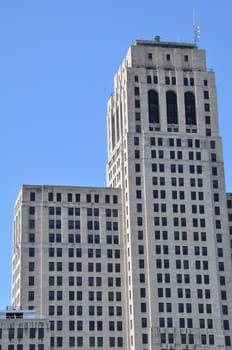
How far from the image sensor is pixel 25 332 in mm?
193750

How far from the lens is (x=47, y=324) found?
195250 millimetres

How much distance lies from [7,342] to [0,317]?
621 centimetres

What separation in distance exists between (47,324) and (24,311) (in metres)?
6.15

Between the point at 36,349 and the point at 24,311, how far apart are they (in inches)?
378

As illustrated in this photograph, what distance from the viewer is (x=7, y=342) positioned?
633ft

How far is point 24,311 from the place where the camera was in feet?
647

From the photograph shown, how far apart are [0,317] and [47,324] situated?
10.6m

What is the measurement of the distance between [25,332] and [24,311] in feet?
17.4

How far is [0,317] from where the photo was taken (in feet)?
643

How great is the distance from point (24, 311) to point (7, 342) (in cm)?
811

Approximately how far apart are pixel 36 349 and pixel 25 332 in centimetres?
462
